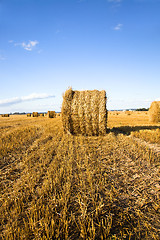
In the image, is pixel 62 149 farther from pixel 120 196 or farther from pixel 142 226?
pixel 142 226

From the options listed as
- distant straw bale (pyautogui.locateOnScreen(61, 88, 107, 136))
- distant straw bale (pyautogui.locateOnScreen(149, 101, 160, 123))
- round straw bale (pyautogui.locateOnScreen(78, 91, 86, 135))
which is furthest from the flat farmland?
distant straw bale (pyautogui.locateOnScreen(149, 101, 160, 123))

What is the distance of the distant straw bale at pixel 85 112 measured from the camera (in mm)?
8000

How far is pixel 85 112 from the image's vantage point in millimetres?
8156

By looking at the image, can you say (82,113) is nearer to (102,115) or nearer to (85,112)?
(85,112)

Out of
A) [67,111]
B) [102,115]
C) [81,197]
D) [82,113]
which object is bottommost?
[81,197]

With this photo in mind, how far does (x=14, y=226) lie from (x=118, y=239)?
1.54 metres

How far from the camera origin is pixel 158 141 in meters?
6.88

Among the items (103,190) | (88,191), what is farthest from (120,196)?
(88,191)

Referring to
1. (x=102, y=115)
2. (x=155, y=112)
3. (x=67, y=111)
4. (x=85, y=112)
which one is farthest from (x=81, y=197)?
(x=155, y=112)

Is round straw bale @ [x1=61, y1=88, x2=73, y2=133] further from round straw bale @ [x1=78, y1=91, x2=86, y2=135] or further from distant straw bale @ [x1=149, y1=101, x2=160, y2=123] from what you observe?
distant straw bale @ [x1=149, y1=101, x2=160, y2=123]

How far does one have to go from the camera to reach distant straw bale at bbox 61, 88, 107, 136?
8.00 m

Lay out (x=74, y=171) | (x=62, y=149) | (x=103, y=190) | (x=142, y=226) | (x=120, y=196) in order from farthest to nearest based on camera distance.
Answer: (x=62, y=149) < (x=74, y=171) < (x=103, y=190) < (x=120, y=196) < (x=142, y=226)

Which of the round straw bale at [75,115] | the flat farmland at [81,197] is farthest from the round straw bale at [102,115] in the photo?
the flat farmland at [81,197]

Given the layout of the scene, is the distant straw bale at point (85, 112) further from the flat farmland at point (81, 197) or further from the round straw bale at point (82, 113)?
the flat farmland at point (81, 197)
